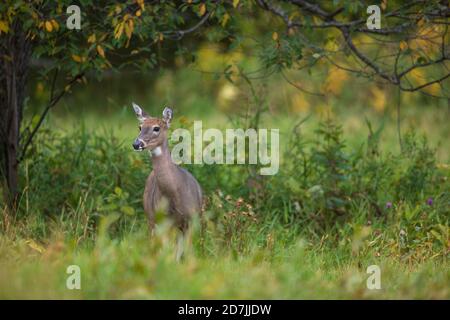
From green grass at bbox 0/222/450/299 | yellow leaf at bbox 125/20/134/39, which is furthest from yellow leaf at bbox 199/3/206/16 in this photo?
green grass at bbox 0/222/450/299

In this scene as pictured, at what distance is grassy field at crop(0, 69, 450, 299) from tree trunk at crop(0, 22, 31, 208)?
22 cm

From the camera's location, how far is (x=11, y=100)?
7.29 meters

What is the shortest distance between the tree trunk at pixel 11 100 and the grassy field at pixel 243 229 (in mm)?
220

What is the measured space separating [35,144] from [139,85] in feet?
24.6

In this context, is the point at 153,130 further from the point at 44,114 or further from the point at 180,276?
the point at 180,276

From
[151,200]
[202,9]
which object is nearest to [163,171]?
[151,200]

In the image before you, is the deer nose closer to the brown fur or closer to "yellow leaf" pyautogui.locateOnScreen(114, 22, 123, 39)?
the brown fur

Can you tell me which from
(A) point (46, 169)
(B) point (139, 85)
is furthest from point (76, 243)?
(B) point (139, 85)

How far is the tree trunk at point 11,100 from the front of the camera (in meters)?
7.23

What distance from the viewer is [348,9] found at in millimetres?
6566


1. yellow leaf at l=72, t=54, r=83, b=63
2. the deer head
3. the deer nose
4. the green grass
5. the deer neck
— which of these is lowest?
the green grass

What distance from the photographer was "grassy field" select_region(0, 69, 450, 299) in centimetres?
489
